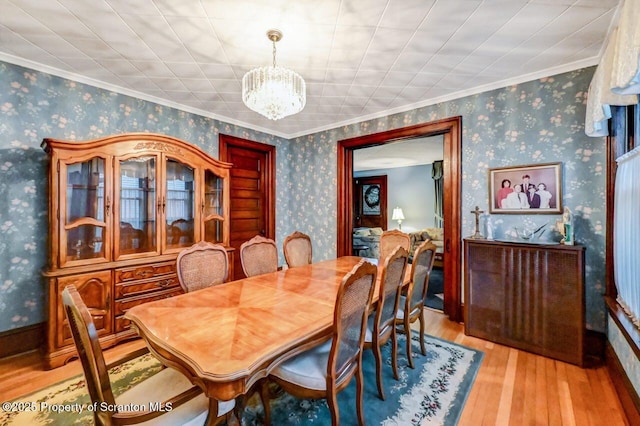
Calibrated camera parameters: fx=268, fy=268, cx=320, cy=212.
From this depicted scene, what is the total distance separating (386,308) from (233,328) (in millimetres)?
1033

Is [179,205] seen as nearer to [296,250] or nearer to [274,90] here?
[296,250]

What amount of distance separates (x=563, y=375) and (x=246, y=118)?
4.28 meters

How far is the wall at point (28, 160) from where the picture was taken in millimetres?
2285

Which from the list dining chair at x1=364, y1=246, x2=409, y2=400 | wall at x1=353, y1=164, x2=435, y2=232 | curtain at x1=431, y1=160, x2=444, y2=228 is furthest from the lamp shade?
dining chair at x1=364, y1=246, x2=409, y2=400

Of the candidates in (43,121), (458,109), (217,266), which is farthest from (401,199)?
(43,121)

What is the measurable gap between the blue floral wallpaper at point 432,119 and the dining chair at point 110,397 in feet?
6.80

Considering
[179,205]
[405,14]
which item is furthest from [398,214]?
[405,14]

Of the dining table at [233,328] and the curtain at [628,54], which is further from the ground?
the curtain at [628,54]

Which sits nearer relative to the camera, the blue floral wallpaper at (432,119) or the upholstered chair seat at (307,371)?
the upholstered chair seat at (307,371)

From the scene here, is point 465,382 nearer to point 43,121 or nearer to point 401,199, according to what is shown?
point 43,121

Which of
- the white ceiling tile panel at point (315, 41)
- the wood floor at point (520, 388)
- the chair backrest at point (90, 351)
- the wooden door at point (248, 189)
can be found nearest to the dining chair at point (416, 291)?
the wood floor at point (520, 388)

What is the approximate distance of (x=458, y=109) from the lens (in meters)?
3.01

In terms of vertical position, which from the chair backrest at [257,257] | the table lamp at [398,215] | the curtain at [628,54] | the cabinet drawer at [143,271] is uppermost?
the curtain at [628,54]

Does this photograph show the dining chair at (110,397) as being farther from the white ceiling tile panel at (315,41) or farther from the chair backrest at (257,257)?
the white ceiling tile panel at (315,41)
